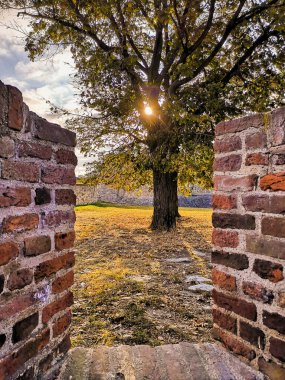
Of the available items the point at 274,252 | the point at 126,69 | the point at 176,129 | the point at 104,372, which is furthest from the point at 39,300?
the point at 126,69

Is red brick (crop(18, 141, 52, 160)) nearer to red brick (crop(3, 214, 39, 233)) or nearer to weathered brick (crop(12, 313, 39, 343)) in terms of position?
red brick (crop(3, 214, 39, 233))

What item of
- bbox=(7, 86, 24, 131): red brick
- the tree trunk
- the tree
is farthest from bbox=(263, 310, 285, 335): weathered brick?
the tree trunk

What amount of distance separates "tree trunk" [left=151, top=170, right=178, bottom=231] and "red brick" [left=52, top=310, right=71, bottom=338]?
6.92 meters

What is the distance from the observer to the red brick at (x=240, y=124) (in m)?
1.66

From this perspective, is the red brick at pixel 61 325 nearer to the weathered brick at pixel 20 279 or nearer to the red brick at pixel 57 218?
the weathered brick at pixel 20 279

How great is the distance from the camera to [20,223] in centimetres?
145

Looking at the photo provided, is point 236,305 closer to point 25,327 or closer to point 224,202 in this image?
point 224,202

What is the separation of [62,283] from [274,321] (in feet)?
3.91

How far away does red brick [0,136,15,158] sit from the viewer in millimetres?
1337

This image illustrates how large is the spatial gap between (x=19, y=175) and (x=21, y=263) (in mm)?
426

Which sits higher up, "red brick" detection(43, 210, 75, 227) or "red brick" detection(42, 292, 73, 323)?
"red brick" detection(43, 210, 75, 227)

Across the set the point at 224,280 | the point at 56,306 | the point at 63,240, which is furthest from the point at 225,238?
the point at 56,306

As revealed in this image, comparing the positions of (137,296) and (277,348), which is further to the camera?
(137,296)

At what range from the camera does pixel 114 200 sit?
918 inches
